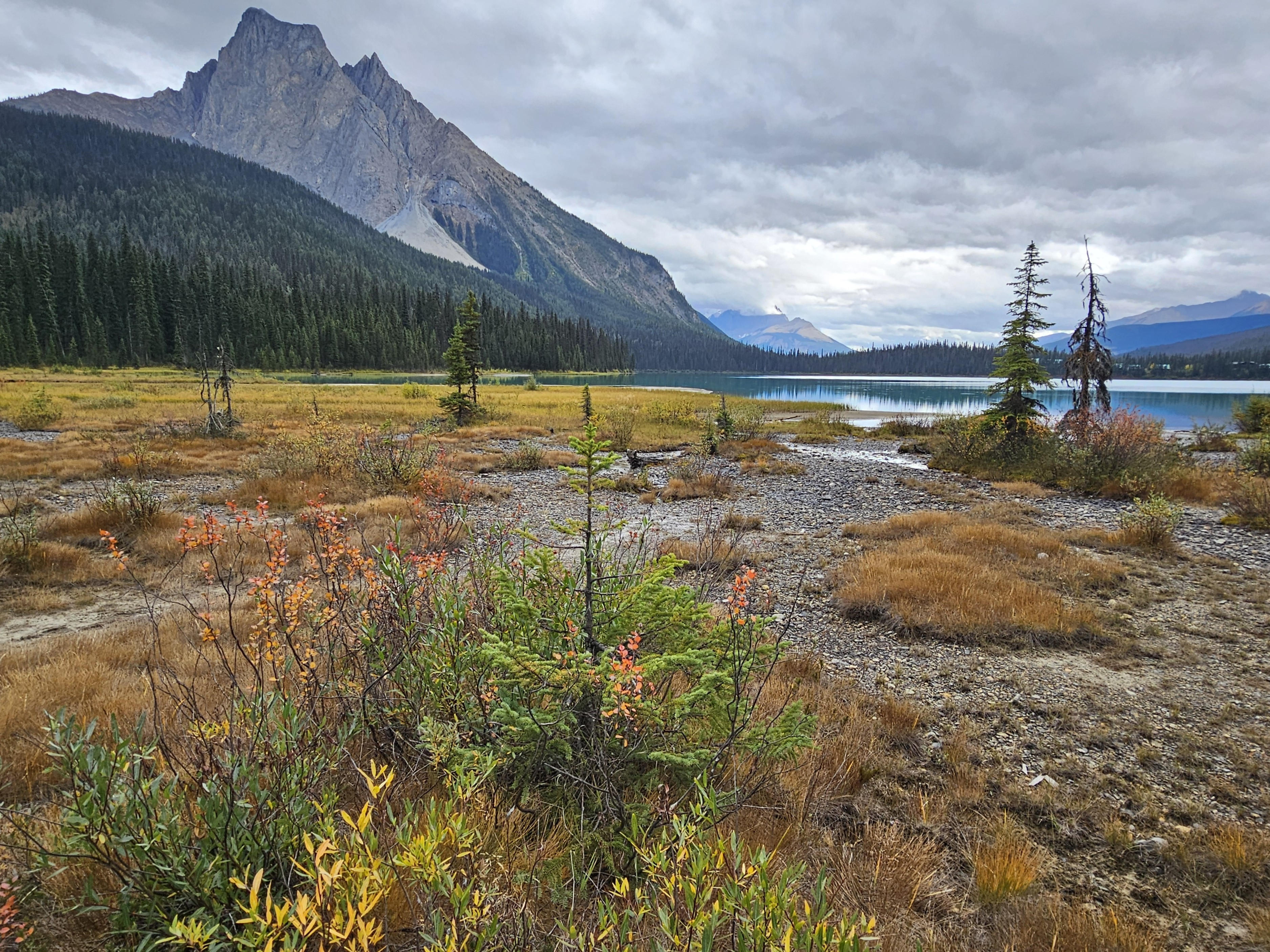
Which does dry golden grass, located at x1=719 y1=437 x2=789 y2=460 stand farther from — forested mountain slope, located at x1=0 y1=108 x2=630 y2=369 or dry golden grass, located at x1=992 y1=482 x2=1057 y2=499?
forested mountain slope, located at x1=0 y1=108 x2=630 y2=369

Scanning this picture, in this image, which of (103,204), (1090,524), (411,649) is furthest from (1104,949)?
(103,204)

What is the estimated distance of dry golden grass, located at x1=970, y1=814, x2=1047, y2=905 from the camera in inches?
119

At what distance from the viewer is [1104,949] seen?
2676mm

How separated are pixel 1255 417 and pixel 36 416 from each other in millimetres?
61424

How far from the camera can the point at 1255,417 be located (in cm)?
3094

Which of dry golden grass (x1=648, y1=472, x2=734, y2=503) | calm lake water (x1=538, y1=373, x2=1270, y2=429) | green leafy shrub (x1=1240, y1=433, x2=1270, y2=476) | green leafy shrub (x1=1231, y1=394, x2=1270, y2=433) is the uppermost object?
calm lake water (x1=538, y1=373, x2=1270, y2=429)

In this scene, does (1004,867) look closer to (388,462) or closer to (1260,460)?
(388,462)

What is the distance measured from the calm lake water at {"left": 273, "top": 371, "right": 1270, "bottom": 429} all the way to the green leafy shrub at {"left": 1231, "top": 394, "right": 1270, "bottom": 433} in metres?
2.13

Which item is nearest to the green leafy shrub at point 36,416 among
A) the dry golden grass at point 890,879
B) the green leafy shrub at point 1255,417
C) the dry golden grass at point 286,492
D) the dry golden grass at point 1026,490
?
the dry golden grass at point 286,492

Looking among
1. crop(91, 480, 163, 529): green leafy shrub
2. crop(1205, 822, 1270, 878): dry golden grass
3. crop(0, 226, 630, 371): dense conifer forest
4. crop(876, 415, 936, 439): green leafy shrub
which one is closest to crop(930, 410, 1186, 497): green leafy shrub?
crop(876, 415, 936, 439): green leafy shrub

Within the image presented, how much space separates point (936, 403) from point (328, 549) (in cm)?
7722

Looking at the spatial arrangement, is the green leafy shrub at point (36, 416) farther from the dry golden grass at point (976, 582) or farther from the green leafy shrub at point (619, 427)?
the dry golden grass at point (976, 582)

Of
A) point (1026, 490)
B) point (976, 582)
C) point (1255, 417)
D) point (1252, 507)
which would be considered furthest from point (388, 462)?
point (1255, 417)

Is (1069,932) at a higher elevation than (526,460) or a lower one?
lower
